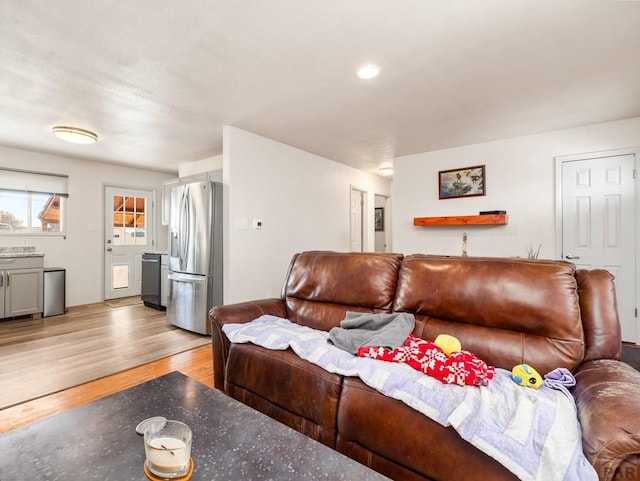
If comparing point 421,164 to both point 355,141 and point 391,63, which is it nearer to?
point 355,141

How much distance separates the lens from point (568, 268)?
1586 millimetres

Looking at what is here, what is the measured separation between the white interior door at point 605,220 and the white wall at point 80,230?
22.0 ft

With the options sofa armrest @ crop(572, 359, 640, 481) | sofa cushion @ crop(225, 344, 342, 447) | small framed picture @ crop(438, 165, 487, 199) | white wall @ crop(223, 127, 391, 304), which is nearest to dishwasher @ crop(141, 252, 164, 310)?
white wall @ crop(223, 127, 391, 304)

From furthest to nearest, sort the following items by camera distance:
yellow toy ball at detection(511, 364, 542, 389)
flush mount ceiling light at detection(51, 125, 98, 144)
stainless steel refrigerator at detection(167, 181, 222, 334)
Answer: stainless steel refrigerator at detection(167, 181, 222, 334)
flush mount ceiling light at detection(51, 125, 98, 144)
yellow toy ball at detection(511, 364, 542, 389)

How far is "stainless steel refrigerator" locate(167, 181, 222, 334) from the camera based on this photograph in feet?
12.1

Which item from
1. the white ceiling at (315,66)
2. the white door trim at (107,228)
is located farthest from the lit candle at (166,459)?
the white door trim at (107,228)

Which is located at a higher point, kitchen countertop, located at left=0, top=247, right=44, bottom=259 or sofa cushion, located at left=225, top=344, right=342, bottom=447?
Result: kitchen countertop, located at left=0, top=247, right=44, bottom=259

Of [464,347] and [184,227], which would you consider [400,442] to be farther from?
[184,227]

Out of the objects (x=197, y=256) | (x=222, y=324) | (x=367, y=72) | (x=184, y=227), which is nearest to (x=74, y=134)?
(x=184, y=227)

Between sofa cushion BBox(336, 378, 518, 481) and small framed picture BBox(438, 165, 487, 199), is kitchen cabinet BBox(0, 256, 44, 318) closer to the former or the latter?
sofa cushion BBox(336, 378, 518, 481)

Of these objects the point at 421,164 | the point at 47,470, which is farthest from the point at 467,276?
the point at 421,164

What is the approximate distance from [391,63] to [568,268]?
5.78 feet

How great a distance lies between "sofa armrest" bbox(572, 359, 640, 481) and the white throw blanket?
4 cm

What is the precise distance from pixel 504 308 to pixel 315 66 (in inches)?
80.3
